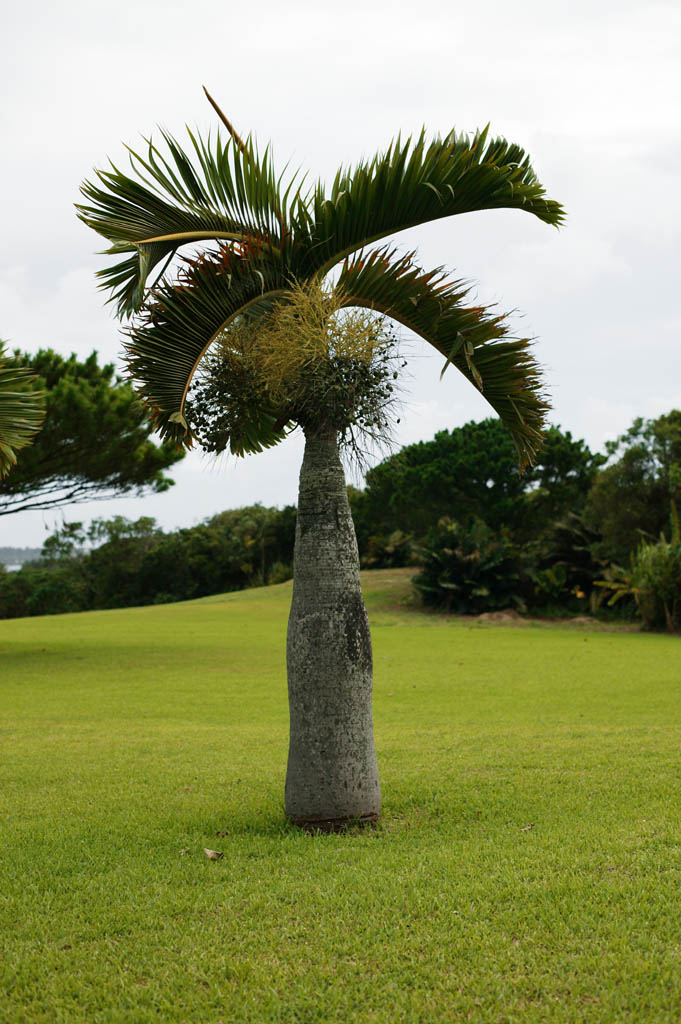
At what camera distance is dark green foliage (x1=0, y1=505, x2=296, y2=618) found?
151ft

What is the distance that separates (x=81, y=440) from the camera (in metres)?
17.1

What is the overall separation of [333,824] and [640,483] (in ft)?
77.8

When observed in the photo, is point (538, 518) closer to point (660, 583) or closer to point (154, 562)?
point (660, 583)

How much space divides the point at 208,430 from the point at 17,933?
3.53 metres

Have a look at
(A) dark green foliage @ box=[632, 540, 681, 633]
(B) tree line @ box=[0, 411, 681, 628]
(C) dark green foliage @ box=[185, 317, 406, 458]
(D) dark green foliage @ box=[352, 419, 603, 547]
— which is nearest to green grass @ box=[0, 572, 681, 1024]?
(C) dark green foliage @ box=[185, 317, 406, 458]

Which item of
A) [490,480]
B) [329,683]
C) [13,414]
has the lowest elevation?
[329,683]

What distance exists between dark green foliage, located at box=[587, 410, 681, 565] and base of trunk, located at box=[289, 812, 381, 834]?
22.6 meters

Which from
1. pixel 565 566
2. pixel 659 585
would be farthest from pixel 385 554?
pixel 659 585

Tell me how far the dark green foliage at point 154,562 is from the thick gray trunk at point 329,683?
39716mm

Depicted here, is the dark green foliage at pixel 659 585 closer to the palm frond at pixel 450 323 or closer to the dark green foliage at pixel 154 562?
the palm frond at pixel 450 323

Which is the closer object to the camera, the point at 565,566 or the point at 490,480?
the point at 565,566

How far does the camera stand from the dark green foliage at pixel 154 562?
46.1 meters

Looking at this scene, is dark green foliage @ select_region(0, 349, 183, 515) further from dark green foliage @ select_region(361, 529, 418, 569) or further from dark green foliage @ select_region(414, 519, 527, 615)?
dark green foliage @ select_region(361, 529, 418, 569)

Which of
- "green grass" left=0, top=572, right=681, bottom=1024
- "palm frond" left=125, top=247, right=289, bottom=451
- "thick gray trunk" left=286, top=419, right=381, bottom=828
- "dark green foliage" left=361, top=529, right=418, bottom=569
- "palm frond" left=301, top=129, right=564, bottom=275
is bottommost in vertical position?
"green grass" left=0, top=572, right=681, bottom=1024
